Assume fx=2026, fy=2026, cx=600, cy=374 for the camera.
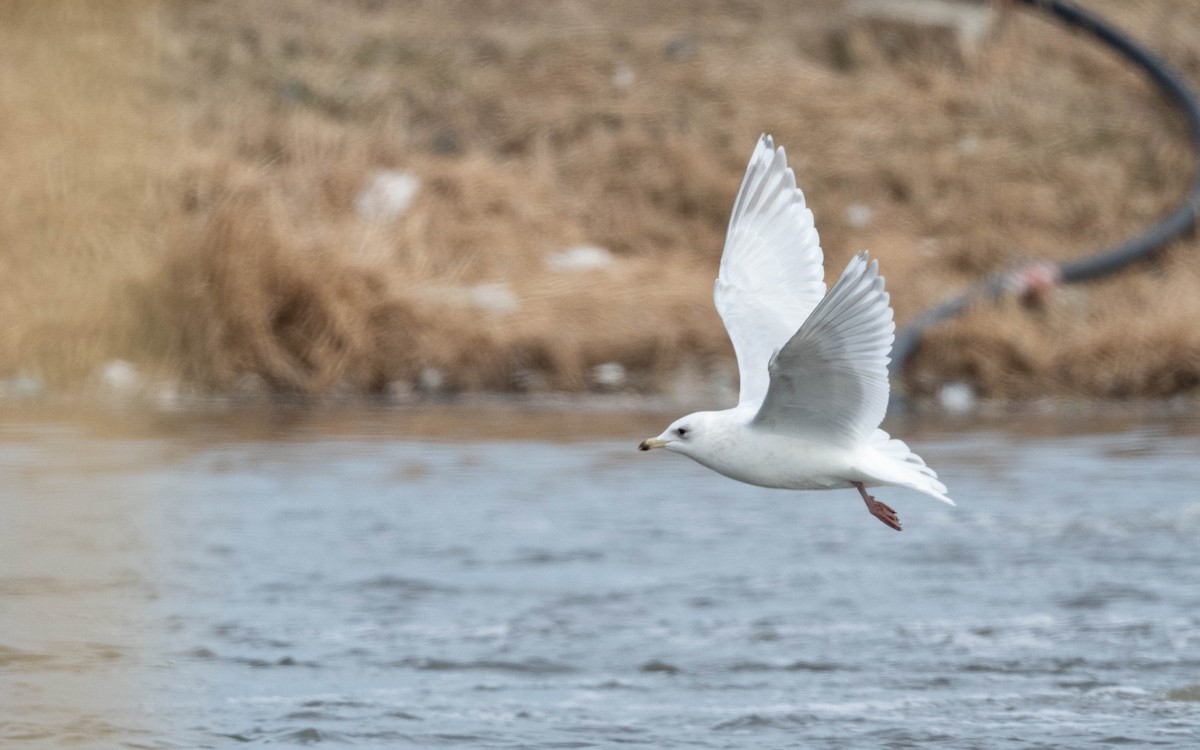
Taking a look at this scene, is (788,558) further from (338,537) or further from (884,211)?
(884,211)

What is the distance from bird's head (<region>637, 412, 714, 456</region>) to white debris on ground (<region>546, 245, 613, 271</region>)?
9.32m

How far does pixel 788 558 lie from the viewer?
884 cm

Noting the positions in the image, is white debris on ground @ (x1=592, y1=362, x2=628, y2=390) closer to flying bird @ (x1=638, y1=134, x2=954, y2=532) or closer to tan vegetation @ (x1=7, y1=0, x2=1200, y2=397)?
tan vegetation @ (x1=7, y1=0, x2=1200, y2=397)

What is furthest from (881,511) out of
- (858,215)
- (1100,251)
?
(858,215)

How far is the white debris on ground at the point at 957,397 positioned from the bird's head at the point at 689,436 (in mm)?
8085

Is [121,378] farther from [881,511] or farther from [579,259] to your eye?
[881,511]

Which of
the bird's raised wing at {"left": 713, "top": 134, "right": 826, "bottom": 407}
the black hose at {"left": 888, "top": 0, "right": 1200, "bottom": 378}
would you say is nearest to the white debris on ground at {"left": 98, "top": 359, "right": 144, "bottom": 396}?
the black hose at {"left": 888, "top": 0, "right": 1200, "bottom": 378}

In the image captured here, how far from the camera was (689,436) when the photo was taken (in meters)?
5.35

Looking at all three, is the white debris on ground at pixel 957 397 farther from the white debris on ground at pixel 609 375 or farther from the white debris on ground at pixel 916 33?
the white debris on ground at pixel 916 33

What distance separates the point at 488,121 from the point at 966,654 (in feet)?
35.2

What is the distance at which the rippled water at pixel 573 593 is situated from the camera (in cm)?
616

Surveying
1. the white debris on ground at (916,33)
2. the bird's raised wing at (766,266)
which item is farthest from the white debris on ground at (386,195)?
the bird's raised wing at (766,266)

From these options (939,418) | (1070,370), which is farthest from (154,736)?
(1070,370)

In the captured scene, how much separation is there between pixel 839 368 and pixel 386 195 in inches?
413
